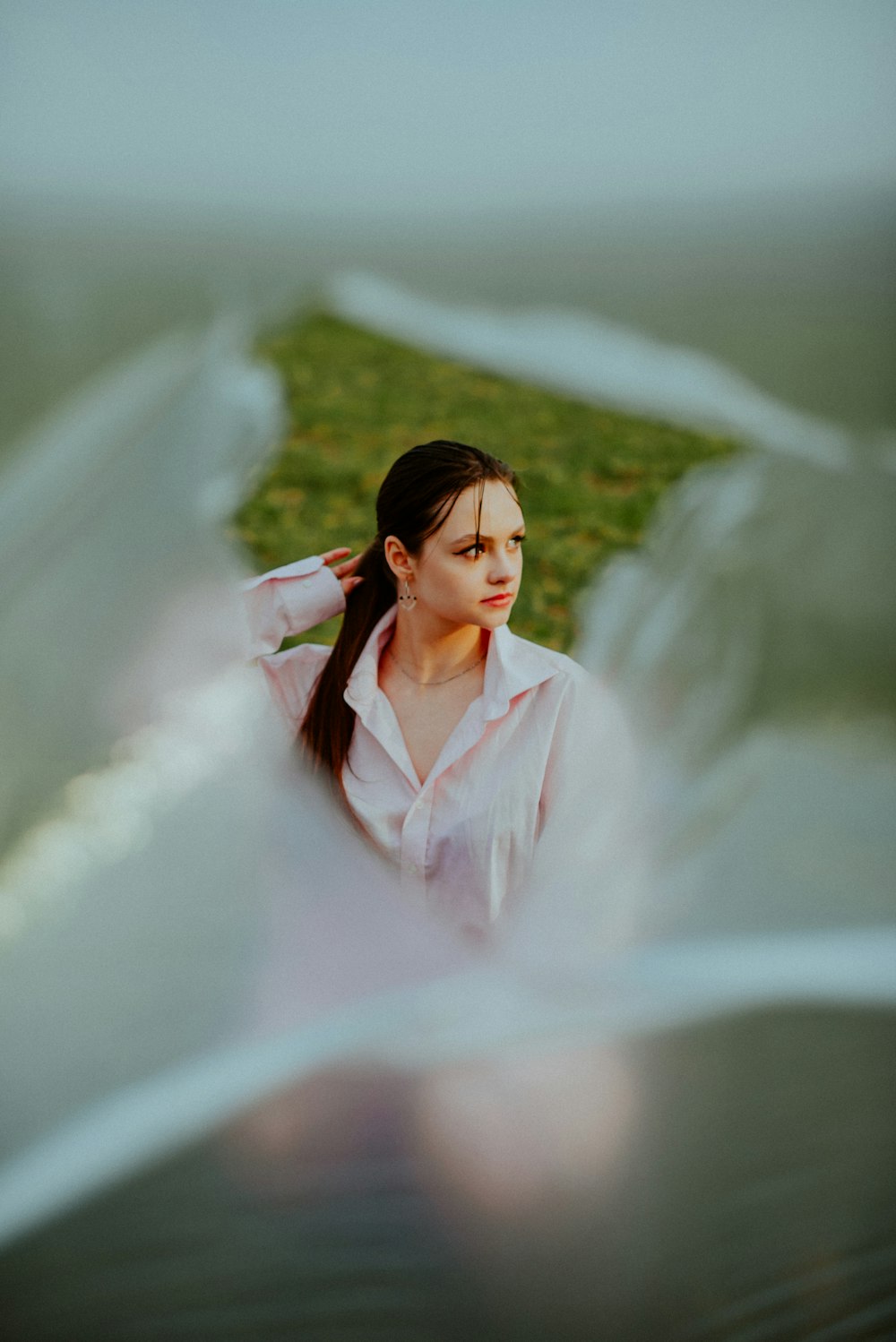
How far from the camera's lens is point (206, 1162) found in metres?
1.08

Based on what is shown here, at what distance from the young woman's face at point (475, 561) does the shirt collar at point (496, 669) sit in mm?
43

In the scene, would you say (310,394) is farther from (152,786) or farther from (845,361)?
(845,361)

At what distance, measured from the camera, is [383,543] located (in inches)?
34.9

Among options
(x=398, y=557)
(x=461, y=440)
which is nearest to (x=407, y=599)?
(x=398, y=557)

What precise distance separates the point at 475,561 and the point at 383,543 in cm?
8

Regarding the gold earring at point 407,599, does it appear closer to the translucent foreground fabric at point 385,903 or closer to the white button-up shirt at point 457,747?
the white button-up shirt at point 457,747

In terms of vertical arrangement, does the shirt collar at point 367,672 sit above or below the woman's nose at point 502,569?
below

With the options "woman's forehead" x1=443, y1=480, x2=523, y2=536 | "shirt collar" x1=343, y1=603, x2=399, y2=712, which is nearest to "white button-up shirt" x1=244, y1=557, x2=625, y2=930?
"shirt collar" x1=343, y1=603, x2=399, y2=712

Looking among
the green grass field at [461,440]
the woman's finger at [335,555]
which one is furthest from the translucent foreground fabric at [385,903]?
the woman's finger at [335,555]

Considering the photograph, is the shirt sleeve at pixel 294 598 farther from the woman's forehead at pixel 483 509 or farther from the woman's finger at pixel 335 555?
the woman's forehead at pixel 483 509

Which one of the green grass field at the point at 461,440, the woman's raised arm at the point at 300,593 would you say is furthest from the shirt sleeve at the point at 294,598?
the green grass field at the point at 461,440

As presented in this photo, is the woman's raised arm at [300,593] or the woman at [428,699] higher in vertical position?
the woman's raised arm at [300,593]

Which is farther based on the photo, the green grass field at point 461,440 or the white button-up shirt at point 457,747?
the green grass field at point 461,440

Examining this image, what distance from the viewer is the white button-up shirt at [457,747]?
915 millimetres
